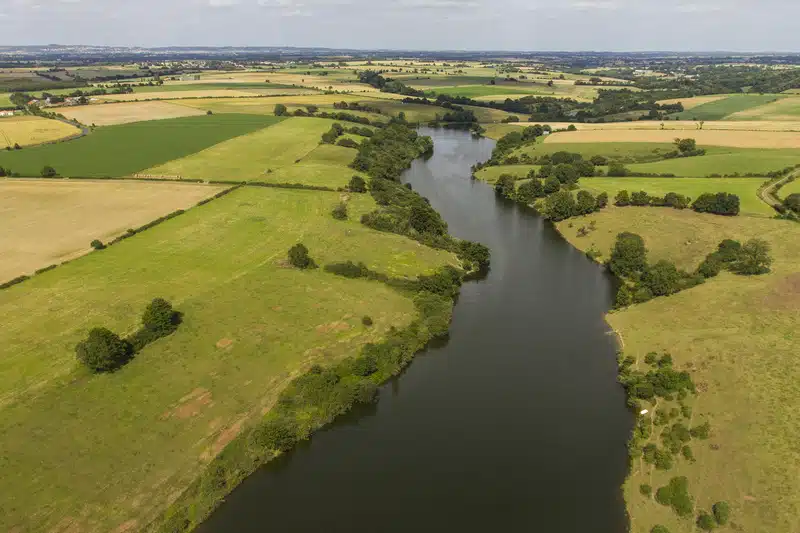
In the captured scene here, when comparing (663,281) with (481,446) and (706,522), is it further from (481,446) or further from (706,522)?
(481,446)

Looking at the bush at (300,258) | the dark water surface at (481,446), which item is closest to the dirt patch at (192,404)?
the dark water surface at (481,446)

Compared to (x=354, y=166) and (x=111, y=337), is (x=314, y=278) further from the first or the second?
(x=354, y=166)

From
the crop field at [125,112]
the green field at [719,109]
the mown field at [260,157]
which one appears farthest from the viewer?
the green field at [719,109]

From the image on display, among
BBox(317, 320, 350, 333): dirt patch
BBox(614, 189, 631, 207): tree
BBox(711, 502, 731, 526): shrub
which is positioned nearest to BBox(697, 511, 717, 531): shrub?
BBox(711, 502, 731, 526): shrub

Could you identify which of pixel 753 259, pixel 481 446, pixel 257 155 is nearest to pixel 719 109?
pixel 753 259

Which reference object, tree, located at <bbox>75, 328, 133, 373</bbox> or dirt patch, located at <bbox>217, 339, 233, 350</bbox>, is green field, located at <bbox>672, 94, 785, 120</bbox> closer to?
dirt patch, located at <bbox>217, 339, 233, 350</bbox>

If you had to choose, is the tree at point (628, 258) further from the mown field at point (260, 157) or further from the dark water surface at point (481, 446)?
the mown field at point (260, 157)

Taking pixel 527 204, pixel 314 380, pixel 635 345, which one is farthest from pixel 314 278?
pixel 527 204
